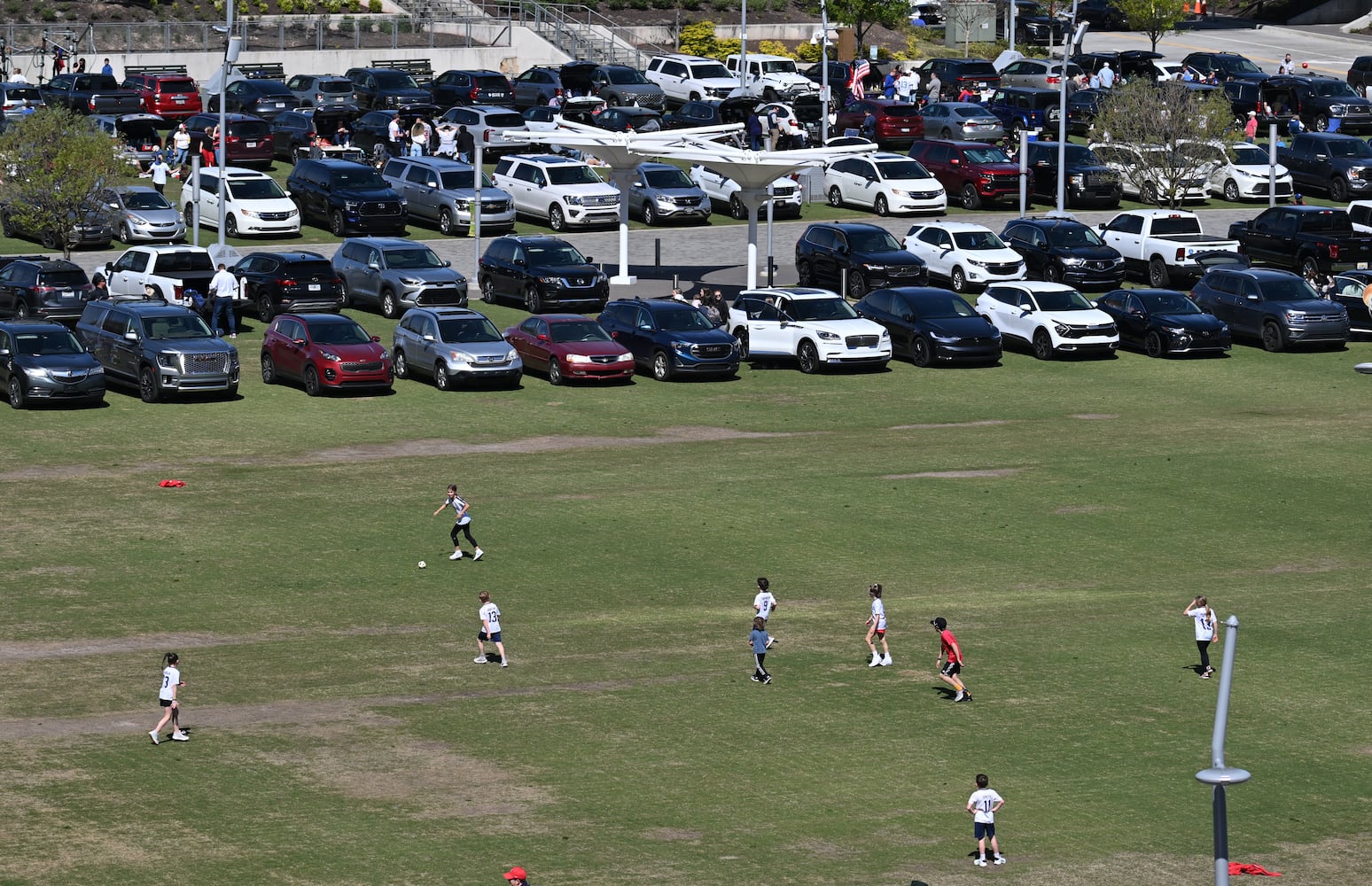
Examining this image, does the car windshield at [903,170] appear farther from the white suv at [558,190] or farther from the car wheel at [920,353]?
the car wheel at [920,353]

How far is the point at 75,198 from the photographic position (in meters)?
51.9

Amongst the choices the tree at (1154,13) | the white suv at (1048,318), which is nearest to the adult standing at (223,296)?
the white suv at (1048,318)

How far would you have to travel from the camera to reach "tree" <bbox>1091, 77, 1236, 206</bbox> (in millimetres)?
61812

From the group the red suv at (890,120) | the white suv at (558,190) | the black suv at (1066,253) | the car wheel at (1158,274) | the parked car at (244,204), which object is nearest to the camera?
the black suv at (1066,253)

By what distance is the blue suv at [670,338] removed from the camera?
4244cm

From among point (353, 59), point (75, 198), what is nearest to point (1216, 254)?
point (75, 198)

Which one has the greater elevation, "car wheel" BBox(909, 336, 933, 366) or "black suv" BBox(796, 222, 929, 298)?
"black suv" BBox(796, 222, 929, 298)

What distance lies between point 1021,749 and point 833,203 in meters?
43.0

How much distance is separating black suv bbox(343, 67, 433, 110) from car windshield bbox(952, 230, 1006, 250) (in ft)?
88.3

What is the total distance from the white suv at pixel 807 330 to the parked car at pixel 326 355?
7500 millimetres

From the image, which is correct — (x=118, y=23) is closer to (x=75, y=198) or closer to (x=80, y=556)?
(x=75, y=198)

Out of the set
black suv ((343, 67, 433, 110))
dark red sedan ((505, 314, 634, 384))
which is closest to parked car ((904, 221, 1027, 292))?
dark red sedan ((505, 314, 634, 384))

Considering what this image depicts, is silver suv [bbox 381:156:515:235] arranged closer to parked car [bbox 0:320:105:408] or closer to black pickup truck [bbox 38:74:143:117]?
black pickup truck [bbox 38:74:143:117]

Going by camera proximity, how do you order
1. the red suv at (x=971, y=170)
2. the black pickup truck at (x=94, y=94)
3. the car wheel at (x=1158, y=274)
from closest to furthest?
the car wheel at (x=1158, y=274) → the red suv at (x=971, y=170) → the black pickup truck at (x=94, y=94)
